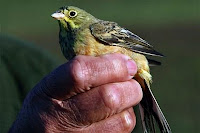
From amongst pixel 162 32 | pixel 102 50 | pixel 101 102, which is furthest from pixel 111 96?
pixel 162 32

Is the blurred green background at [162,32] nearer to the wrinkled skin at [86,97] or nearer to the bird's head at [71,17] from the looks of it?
the bird's head at [71,17]

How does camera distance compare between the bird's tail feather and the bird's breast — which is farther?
the bird's tail feather

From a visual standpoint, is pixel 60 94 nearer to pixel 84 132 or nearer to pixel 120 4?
pixel 84 132

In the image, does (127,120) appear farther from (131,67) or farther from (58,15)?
(58,15)

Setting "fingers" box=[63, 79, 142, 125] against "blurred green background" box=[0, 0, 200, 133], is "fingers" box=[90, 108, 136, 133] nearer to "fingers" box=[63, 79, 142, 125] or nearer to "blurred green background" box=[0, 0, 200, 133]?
"fingers" box=[63, 79, 142, 125]

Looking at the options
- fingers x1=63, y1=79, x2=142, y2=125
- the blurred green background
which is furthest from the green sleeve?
the blurred green background

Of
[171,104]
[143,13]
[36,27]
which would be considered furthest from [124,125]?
[143,13]
